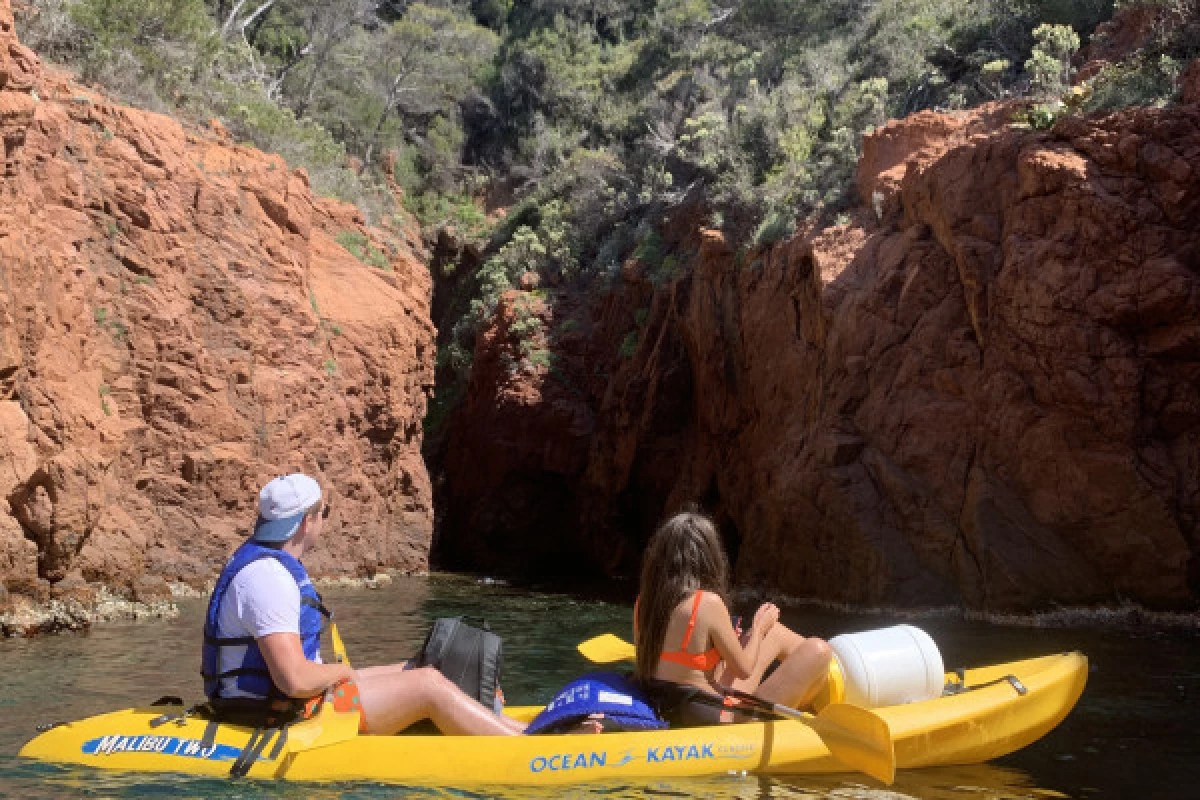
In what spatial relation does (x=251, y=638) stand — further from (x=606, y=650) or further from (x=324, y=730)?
(x=606, y=650)

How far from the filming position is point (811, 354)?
18.0 meters

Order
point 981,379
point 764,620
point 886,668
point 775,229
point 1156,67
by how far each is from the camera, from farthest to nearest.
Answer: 1. point 775,229
2. point 981,379
3. point 1156,67
4. point 886,668
5. point 764,620

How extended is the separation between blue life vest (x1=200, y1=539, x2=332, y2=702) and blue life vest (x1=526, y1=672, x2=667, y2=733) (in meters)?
1.26

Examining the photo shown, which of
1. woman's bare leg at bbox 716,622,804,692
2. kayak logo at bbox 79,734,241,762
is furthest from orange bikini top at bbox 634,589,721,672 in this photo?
kayak logo at bbox 79,734,241,762

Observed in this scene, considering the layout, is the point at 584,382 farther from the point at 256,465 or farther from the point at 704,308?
the point at 256,465

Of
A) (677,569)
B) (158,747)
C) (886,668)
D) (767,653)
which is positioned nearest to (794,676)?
(767,653)

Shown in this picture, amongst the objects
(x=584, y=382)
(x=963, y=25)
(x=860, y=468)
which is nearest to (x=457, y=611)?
(x=860, y=468)

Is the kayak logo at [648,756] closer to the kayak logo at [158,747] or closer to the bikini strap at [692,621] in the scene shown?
the bikini strap at [692,621]

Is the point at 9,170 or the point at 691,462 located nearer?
the point at 9,170

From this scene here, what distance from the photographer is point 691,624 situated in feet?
19.8

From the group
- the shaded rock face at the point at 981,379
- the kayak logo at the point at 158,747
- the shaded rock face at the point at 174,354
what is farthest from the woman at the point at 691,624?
the shaded rock face at the point at 981,379

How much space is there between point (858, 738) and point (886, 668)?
3.02 ft

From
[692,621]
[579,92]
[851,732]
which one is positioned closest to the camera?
[851,732]

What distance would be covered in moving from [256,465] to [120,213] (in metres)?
3.66
